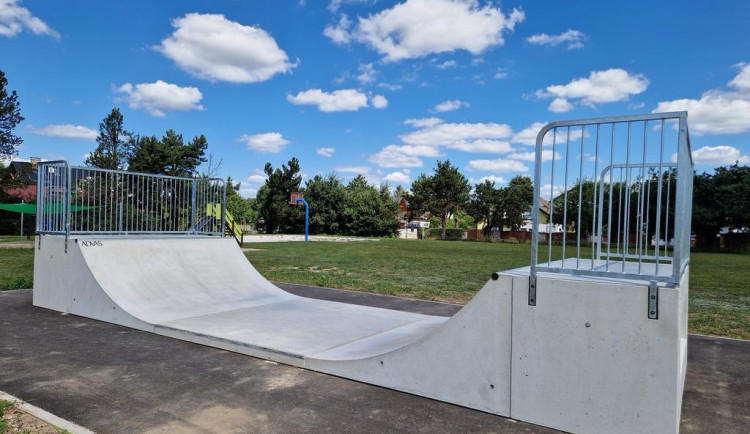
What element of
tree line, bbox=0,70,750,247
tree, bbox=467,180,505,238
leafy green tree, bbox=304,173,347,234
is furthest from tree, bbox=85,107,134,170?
tree, bbox=467,180,505,238

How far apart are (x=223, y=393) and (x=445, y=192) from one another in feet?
164

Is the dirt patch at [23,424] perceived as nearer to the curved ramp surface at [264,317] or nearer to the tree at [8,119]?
the curved ramp surface at [264,317]

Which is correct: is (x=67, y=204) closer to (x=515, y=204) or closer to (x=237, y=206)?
(x=515, y=204)

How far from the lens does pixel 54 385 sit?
3.89 m

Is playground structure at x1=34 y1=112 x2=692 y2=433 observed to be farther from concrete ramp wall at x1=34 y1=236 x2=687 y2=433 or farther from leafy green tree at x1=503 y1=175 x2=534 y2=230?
leafy green tree at x1=503 y1=175 x2=534 y2=230

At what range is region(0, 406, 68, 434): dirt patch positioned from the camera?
2990mm

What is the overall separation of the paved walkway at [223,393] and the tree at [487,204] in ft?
156

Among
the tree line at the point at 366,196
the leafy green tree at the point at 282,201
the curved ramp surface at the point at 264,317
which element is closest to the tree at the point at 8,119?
the tree line at the point at 366,196

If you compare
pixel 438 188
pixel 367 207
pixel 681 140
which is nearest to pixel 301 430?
pixel 681 140

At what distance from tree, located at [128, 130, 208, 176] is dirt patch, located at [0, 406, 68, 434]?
105 ft

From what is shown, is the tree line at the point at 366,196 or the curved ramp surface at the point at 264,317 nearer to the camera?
the curved ramp surface at the point at 264,317

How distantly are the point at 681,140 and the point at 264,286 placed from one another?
688cm

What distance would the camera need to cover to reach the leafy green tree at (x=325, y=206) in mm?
45344

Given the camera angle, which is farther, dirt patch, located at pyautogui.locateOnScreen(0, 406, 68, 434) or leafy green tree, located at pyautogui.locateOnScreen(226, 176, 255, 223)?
leafy green tree, located at pyautogui.locateOnScreen(226, 176, 255, 223)
